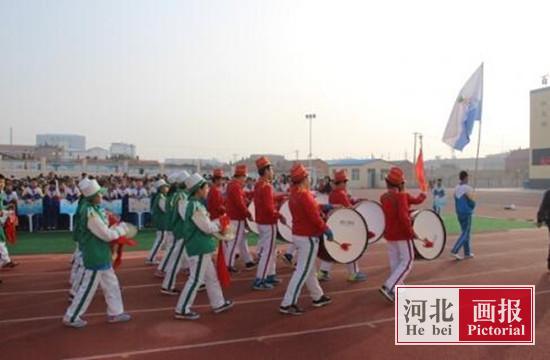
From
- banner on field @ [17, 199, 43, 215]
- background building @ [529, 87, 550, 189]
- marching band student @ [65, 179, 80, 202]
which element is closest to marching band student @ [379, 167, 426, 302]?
marching band student @ [65, 179, 80, 202]

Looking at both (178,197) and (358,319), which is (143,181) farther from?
(358,319)

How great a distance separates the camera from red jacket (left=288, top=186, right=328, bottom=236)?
673cm

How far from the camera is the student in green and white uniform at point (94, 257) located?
6258 mm

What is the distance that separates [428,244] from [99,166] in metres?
29.6

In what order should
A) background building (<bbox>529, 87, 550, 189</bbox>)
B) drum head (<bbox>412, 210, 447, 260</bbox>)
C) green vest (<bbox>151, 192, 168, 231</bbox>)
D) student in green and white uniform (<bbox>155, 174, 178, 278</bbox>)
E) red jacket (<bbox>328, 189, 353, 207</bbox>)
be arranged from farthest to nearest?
background building (<bbox>529, 87, 550, 189</bbox>), green vest (<bbox>151, 192, 168, 231</bbox>), red jacket (<bbox>328, 189, 353, 207</bbox>), student in green and white uniform (<bbox>155, 174, 178, 278</bbox>), drum head (<bbox>412, 210, 447, 260</bbox>)

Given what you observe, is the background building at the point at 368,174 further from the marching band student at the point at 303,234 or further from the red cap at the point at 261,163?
the marching band student at the point at 303,234

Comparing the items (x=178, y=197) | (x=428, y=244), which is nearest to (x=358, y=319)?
(x=428, y=244)

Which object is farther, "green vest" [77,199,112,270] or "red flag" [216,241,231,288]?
"red flag" [216,241,231,288]

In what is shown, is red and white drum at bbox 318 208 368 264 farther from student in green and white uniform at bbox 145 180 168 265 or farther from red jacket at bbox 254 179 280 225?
student in green and white uniform at bbox 145 180 168 265

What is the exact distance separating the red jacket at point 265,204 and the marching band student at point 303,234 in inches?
50.8

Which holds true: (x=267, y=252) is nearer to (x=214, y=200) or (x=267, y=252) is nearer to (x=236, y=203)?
(x=236, y=203)

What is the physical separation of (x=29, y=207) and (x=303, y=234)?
11115 mm

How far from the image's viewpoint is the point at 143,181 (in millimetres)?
18047

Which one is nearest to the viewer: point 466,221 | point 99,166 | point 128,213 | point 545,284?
point 545,284
